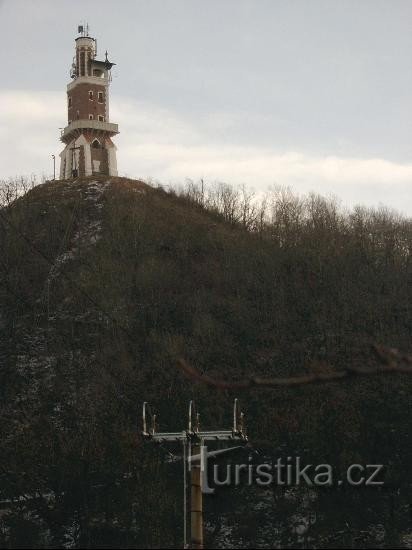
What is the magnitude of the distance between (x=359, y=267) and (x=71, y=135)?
28976 millimetres

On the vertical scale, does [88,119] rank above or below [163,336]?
above

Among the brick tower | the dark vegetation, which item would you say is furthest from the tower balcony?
the dark vegetation

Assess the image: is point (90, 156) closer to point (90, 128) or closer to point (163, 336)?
point (90, 128)

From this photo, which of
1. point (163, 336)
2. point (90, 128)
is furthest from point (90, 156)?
point (163, 336)

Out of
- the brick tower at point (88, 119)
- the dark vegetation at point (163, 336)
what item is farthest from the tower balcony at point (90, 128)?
the dark vegetation at point (163, 336)

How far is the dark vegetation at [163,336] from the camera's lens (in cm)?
3400

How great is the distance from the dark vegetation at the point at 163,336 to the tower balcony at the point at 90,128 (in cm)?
443

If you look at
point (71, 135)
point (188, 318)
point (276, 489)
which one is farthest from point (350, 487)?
point (71, 135)

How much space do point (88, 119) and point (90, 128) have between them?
1052mm

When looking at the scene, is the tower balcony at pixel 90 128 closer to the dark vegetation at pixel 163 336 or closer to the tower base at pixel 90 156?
the tower base at pixel 90 156

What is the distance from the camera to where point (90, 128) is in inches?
2736

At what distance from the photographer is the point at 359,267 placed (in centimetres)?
5794

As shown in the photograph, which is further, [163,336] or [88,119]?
A: [88,119]

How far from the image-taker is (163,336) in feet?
160
